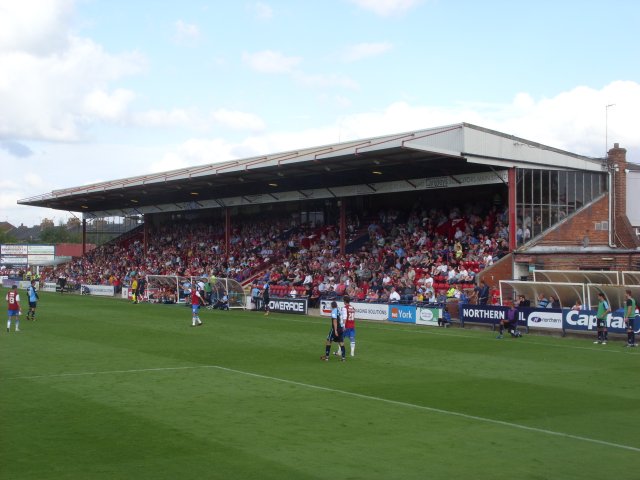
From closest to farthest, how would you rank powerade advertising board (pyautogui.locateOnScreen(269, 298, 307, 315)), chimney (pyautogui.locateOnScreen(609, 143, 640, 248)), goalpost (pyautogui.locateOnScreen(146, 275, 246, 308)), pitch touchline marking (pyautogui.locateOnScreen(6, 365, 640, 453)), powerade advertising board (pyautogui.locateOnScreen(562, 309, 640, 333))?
pitch touchline marking (pyautogui.locateOnScreen(6, 365, 640, 453)), powerade advertising board (pyautogui.locateOnScreen(562, 309, 640, 333)), powerade advertising board (pyautogui.locateOnScreen(269, 298, 307, 315)), chimney (pyautogui.locateOnScreen(609, 143, 640, 248)), goalpost (pyautogui.locateOnScreen(146, 275, 246, 308))

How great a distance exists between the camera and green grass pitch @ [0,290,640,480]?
1062cm

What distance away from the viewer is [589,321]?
29.0 meters

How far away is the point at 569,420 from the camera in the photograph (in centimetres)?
1391

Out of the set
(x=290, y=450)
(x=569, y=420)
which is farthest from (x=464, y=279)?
(x=290, y=450)

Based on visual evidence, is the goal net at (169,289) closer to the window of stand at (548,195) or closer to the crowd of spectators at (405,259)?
the crowd of spectators at (405,259)

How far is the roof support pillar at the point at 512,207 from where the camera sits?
1555 inches

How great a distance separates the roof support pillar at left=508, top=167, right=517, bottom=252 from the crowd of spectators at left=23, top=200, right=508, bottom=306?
2.82 feet

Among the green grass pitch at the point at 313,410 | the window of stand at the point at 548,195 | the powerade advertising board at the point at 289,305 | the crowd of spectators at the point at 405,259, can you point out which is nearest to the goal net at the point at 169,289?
the crowd of spectators at the point at 405,259

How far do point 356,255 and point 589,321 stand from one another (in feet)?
69.3

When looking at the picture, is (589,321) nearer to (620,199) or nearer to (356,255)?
(620,199)

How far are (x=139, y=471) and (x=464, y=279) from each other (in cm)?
3050

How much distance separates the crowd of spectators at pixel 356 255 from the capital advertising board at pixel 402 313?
107cm

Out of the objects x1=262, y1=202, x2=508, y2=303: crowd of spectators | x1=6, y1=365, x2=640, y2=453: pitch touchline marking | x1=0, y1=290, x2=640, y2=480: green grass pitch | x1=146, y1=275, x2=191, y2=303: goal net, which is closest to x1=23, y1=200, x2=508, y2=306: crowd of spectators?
x1=262, y1=202, x2=508, y2=303: crowd of spectators

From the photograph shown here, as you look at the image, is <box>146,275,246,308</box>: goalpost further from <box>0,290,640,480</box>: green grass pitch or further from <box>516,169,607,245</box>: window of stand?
<box>0,290,640,480</box>: green grass pitch
